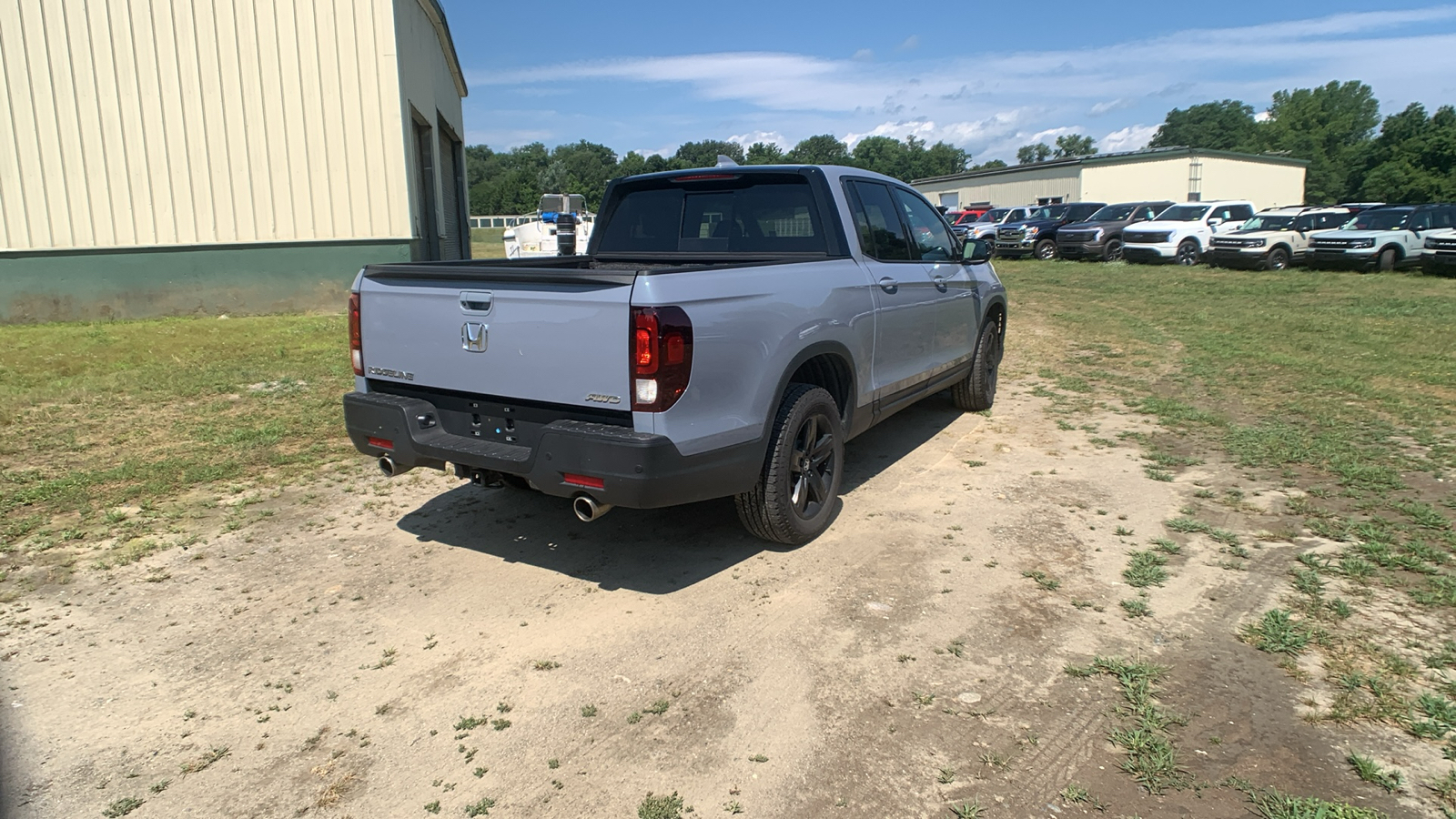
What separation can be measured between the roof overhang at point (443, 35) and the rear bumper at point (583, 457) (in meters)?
14.8

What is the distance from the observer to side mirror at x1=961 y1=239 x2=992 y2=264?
665 cm

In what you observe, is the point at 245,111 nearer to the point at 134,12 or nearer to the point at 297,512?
the point at 134,12

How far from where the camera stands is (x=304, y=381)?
27.6 feet

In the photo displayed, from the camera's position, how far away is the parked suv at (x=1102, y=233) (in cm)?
2466

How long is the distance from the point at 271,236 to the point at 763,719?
1295 centimetres

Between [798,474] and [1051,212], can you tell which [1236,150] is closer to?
[1051,212]

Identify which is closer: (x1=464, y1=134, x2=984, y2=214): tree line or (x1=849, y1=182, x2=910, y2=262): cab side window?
(x1=849, y1=182, x2=910, y2=262): cab side window

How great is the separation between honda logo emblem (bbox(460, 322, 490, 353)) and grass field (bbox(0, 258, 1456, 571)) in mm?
2363

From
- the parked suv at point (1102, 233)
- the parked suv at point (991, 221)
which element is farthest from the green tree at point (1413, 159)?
the parked suv at point (1102, 233)

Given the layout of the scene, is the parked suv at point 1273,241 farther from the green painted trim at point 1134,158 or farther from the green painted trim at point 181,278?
the green painted trim at point 1134,158

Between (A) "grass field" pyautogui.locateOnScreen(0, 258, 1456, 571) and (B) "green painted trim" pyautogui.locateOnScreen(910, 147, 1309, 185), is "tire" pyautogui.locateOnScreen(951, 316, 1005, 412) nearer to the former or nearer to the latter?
(A) "grass field" pyautogui.locateOnScreen(0, 258, 1456, 571)

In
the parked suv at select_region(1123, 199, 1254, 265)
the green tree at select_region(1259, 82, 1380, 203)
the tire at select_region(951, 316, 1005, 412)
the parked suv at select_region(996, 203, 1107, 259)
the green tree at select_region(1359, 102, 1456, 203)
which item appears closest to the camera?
the tire at select_region(951, 316, 1005, 412)

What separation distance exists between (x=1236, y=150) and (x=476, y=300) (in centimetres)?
9773

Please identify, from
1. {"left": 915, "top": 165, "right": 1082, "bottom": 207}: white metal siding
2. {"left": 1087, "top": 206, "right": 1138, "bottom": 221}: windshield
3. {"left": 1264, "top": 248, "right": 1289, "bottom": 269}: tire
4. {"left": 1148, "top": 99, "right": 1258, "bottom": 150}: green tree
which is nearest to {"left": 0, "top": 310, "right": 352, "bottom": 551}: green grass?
{"left": 1264, "top": 248, "right": 1289, "bottom": 269}: tire
